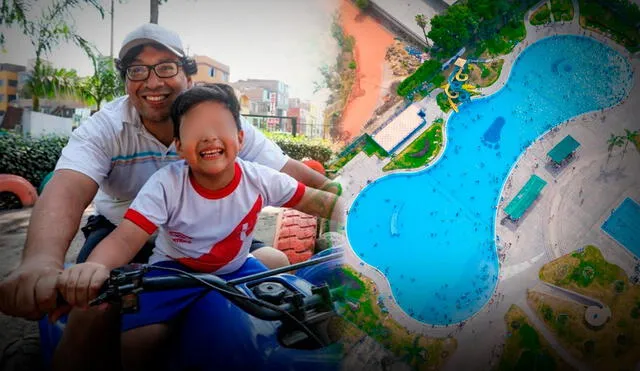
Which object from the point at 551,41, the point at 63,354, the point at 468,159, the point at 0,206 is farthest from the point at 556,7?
the point at 0,206

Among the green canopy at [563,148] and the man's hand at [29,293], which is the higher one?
the green canopy at [563,148]

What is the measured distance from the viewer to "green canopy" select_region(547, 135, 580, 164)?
1493 mm

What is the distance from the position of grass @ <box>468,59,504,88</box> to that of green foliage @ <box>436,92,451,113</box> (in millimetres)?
104

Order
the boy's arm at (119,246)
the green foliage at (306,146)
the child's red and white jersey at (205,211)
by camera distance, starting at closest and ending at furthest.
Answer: the boy's arm at (119,246) → the child's red and white jersey at (205,211) → the green foliage at (306,146)

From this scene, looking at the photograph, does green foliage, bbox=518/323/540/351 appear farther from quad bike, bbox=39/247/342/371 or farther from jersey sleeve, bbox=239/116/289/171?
jersey sleeve, bbox=239/116/289/171

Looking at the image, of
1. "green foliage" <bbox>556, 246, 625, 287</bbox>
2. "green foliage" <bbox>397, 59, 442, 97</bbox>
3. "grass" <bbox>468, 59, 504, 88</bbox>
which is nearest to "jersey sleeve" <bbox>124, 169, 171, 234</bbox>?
"green foliage" <bbox>397, 59, 442, 97</bbox>

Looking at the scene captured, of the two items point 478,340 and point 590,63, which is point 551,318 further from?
point 590,63

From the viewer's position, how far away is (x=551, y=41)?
4.98ft

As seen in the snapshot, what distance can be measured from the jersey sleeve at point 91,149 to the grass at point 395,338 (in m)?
0.90

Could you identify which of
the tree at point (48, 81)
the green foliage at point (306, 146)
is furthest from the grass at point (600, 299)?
the tree at point (48, 81)

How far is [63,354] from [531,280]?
1505 millimetres

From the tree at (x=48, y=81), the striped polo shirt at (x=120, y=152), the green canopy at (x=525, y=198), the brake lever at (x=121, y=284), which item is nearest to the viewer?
the brake lever at (x=121, y=284)

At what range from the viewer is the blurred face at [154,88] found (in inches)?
51.4

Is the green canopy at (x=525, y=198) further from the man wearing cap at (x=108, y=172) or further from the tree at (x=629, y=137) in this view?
the man wearing cap at (x=108, y=172)
